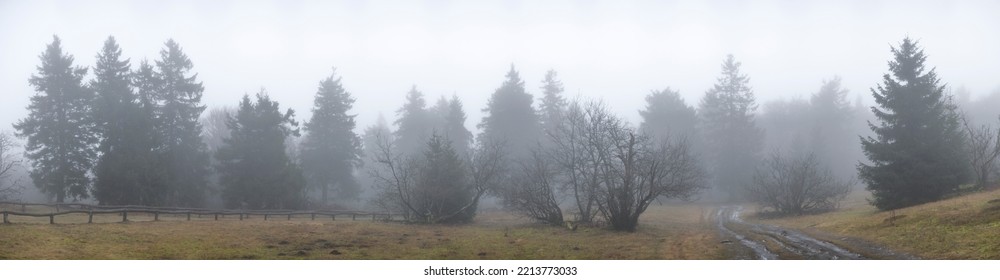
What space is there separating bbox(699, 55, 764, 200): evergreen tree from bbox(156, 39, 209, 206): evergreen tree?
1976 inches

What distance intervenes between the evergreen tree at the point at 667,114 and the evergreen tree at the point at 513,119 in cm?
1409

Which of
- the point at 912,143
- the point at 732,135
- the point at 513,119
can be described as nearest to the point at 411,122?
the point at 513,119

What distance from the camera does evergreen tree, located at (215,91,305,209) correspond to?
34500mm

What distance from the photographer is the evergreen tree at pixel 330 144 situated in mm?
43406

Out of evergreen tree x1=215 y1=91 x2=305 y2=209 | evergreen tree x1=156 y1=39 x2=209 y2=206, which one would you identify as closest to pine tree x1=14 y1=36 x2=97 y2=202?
evergreen tree x1=156 y1=39 x2=209 y2=206

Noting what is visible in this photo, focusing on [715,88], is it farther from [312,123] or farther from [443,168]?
[312,123]

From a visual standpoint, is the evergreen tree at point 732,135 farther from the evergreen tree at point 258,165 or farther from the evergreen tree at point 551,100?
the evergreen tree at point 258,165

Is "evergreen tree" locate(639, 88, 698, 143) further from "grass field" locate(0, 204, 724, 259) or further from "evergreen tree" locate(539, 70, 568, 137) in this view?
"grass field" locate(0, 204, 724, 259)

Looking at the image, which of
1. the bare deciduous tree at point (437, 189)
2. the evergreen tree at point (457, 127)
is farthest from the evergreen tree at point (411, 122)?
the bare deciduous tree at point (437, 189)

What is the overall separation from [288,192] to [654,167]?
1044 inches

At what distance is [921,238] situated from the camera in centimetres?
1405

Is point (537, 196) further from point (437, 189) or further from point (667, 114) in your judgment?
point (667, 114)

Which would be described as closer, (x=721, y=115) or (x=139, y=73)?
(x=139, y=73)
